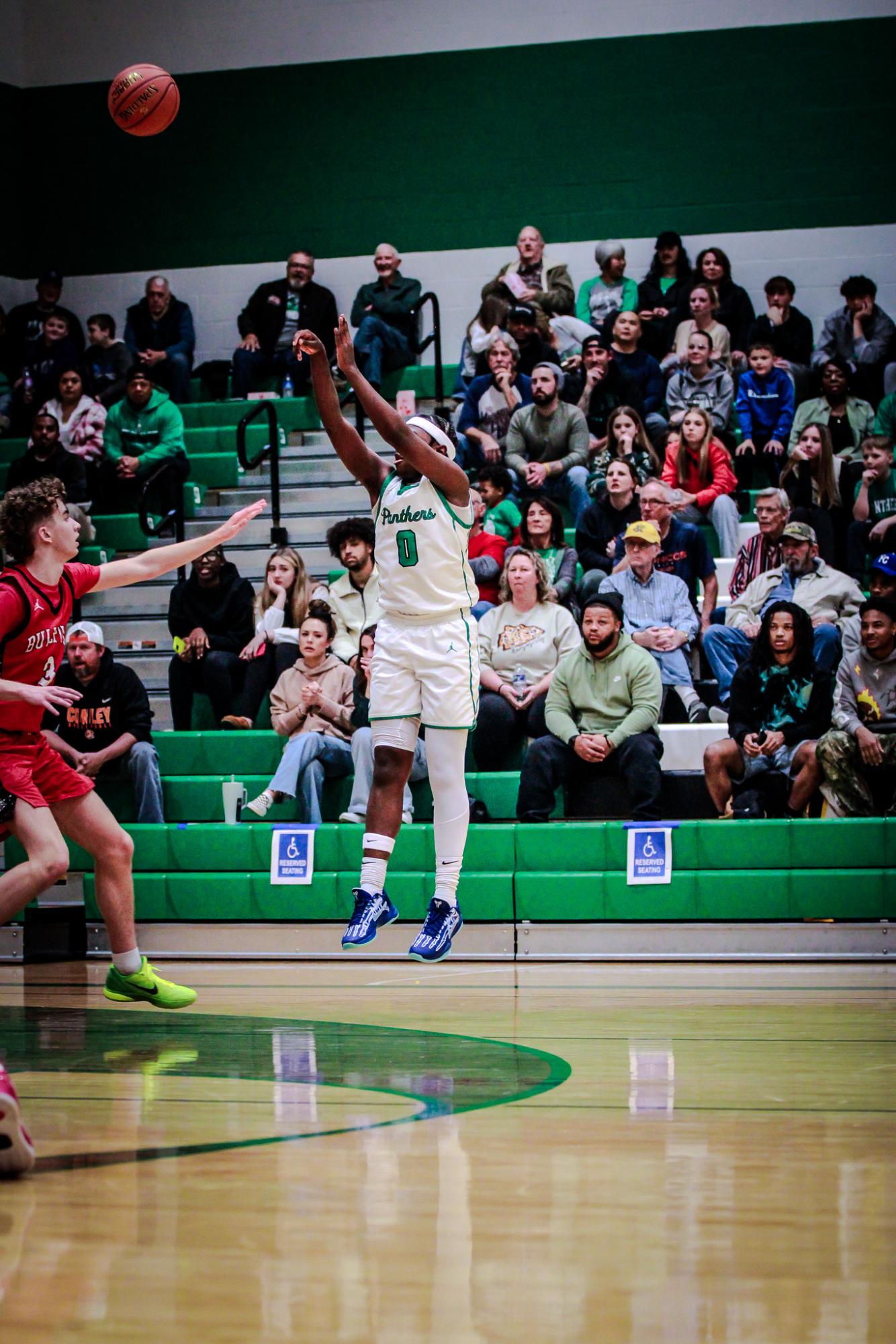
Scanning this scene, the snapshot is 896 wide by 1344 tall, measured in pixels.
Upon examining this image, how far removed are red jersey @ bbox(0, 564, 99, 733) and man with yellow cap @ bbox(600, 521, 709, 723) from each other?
13.4 feet

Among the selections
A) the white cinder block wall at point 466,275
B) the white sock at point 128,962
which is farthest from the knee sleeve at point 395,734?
the white cinder block wall at point 466,275

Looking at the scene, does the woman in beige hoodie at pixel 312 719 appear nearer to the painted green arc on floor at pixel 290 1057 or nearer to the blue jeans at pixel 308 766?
the blue jeans at pixel 308 766

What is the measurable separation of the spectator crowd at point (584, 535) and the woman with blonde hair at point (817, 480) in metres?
0.02

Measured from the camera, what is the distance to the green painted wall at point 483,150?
12516mm

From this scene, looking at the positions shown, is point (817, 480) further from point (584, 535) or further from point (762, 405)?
point (584, 535)

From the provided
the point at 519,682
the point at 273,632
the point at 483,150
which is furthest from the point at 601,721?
the point at 483,150

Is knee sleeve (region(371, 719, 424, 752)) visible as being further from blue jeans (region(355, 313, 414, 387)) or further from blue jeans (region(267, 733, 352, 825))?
blue jeans (region(355, 313, 414, 387))

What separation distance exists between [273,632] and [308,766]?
119cm

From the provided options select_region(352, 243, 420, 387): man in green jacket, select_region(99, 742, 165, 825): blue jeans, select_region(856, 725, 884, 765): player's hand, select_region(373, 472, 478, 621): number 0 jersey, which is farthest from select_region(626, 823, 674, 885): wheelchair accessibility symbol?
select_region(352, 243, 420, 387): man in green jacket

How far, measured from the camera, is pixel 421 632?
495cm

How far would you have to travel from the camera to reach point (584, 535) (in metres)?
9.01

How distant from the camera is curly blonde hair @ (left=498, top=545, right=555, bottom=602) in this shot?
8125mm

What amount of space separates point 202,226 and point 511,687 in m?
7.60

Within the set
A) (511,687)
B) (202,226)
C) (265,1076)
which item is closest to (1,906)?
(265,1076)
